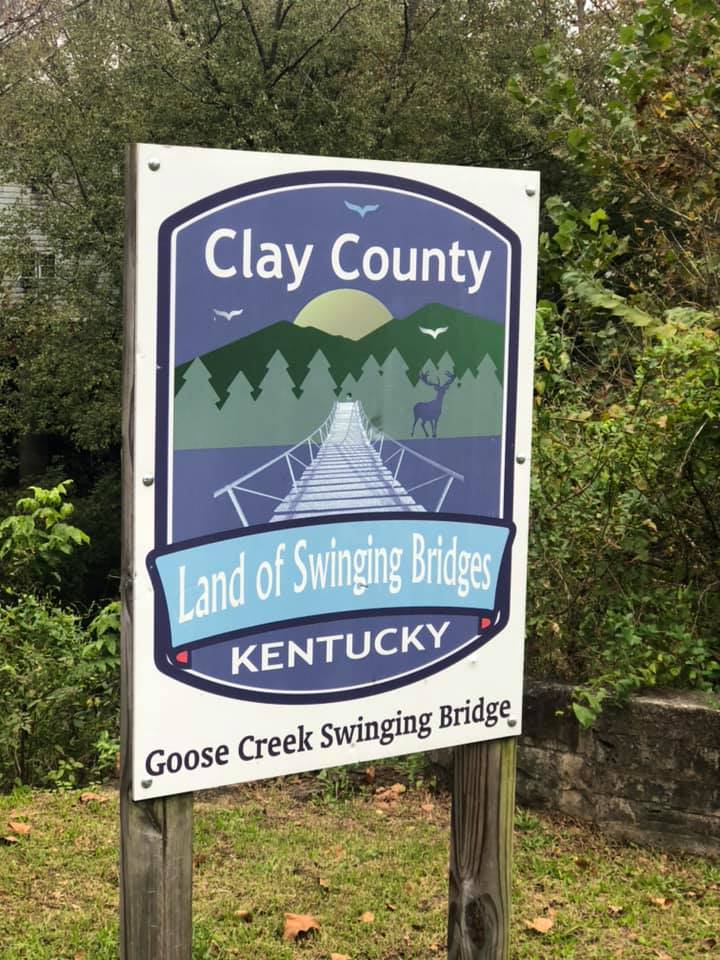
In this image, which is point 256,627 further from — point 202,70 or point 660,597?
point 202,70

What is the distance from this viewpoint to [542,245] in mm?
6125

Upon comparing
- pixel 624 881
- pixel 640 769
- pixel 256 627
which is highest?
pixel 256 627

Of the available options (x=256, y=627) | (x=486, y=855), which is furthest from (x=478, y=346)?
(x=486, y=855)

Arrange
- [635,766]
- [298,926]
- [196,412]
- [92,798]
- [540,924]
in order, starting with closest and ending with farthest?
[196,412] < [298,926] < [540,924] < [635,766] < [92,798]

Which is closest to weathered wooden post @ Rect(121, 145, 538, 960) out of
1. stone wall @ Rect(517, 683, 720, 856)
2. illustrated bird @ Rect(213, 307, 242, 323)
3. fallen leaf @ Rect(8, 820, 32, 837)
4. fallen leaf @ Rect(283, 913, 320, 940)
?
illustrated bird @ Rect(213, 307, 242, 323)

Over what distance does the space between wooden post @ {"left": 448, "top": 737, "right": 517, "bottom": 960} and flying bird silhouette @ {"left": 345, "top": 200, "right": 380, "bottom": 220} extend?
139 centimetres

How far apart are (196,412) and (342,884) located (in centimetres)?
249

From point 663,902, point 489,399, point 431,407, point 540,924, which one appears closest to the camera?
point 431,407

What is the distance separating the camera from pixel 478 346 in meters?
2.95

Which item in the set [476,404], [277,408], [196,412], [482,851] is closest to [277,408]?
[277,408]

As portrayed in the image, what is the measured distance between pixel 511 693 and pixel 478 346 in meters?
0.90

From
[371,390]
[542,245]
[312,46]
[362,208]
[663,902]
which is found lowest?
[663,902]

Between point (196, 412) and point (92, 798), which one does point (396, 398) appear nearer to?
point (196, 412)

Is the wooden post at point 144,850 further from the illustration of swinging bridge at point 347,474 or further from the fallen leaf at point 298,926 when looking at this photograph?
the fallen leaf at point 298,926
